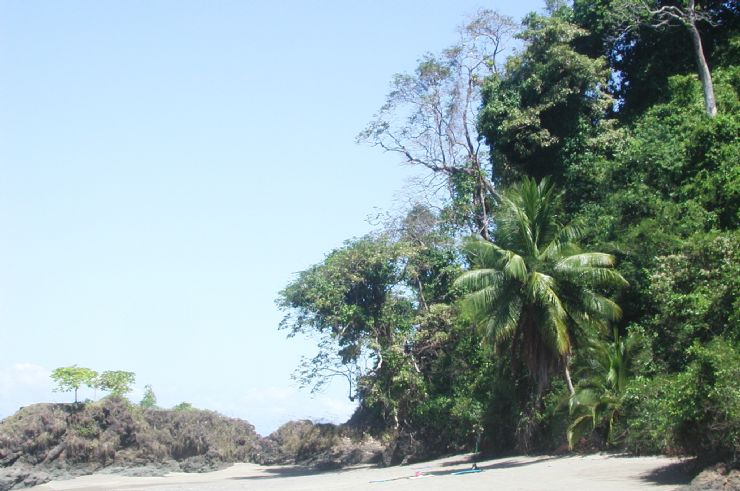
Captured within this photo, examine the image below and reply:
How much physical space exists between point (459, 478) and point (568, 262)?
6645 millimetres

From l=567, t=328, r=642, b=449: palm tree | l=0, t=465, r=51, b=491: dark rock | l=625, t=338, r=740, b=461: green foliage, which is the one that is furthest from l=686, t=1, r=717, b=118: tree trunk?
l=0, t=465, r=51, b=491: dark rock

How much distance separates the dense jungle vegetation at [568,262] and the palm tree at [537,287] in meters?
0.06

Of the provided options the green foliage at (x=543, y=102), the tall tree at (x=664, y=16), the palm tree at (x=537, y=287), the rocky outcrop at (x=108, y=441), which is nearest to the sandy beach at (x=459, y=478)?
the rocky outcrop at (x=108, y=441)

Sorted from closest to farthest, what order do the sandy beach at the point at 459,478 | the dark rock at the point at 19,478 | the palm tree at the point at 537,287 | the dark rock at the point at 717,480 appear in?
the dark rock at the point at 717,480
the sandy beach at the point at 459,478
the palm tree at the point at 537,287
the dark rock at the point at 19,478

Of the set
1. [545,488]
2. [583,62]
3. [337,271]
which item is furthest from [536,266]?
[337,271]

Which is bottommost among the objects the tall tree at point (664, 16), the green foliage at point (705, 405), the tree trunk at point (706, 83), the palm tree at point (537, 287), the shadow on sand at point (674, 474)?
the shadow on sand at point (674, 474)

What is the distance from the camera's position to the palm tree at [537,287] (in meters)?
21.5

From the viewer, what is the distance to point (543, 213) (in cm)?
2300

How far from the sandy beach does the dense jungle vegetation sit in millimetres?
735

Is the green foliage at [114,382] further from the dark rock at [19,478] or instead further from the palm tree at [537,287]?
the palm tree at [537,287]

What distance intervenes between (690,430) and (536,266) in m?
8.32

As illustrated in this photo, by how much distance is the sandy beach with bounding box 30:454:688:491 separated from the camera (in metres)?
16.0

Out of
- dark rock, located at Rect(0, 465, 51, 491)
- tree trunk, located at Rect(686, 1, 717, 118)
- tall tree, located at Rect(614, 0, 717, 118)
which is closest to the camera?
tree trunk, located at Rect(686, 1, 717, 118)

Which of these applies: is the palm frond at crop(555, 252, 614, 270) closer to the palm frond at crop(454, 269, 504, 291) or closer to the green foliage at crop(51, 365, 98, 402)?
the palm frond at crop(454, 269, 504, 291)
